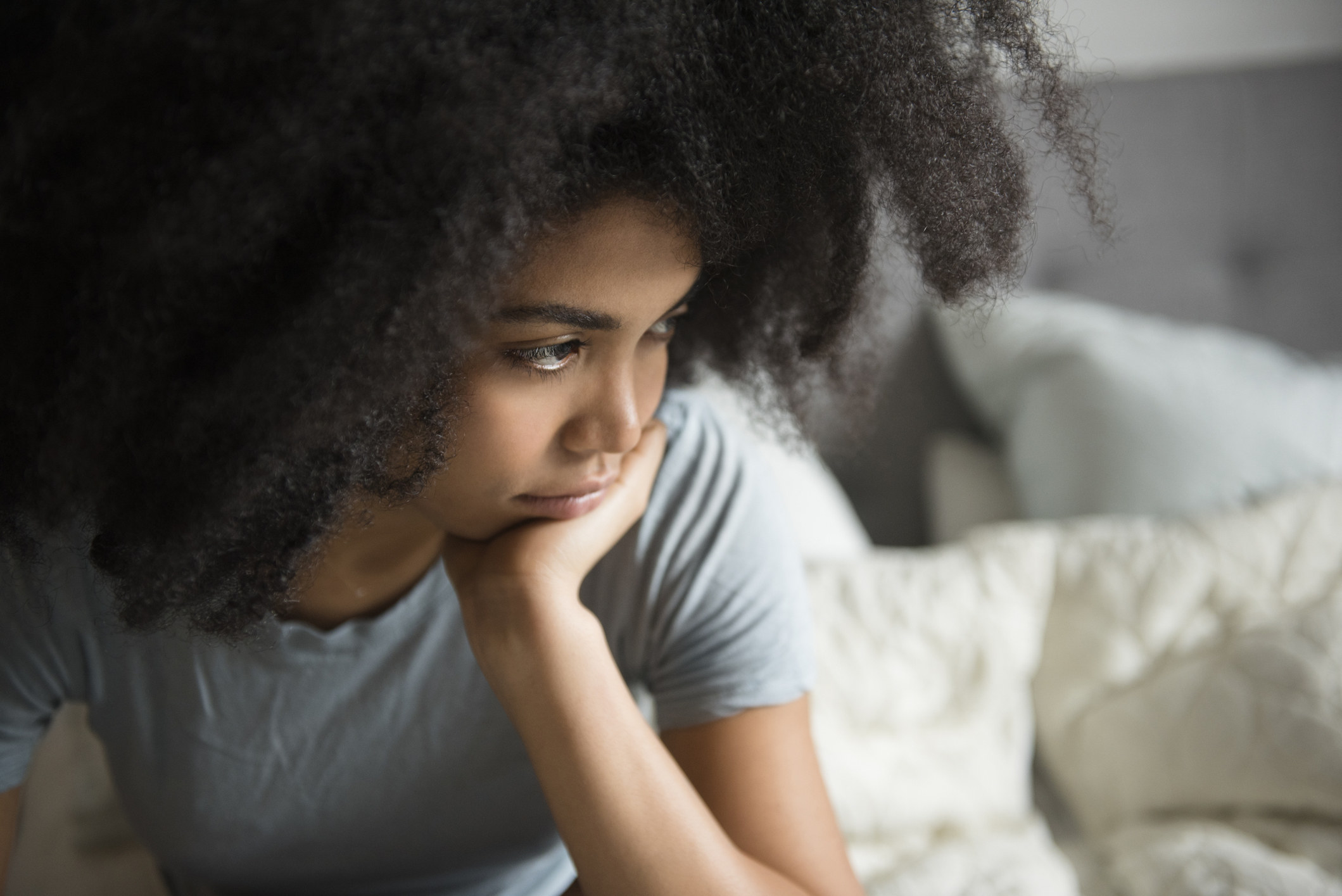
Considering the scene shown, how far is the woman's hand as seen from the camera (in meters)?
0.64

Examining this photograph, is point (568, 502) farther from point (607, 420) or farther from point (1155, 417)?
point (1155, 417)

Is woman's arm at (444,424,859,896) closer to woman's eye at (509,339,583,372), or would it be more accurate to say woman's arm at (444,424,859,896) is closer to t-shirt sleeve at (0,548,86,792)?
woman's eye at (509,339,583,372)

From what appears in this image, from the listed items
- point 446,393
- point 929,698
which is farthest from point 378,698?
point 929,698

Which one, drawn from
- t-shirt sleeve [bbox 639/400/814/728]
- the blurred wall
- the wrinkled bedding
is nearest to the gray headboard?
the blurred wall

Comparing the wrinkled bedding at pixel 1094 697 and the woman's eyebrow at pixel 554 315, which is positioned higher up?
the woman's eyebrow at pixel 554 315

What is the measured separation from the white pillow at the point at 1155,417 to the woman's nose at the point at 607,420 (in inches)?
26.0

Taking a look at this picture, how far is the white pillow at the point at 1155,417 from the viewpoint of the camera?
1178 mm

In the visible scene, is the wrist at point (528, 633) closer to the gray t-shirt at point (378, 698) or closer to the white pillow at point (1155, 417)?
the gray t-shirt at point (378, 698)

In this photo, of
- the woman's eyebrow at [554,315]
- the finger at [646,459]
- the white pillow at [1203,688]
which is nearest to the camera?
the woman's eyebrow at [554,315]

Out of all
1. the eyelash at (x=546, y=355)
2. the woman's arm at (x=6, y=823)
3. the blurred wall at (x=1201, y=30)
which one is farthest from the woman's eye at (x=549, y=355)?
the blurred wall at (x=1201, y=30)

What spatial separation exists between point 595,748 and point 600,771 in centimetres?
2

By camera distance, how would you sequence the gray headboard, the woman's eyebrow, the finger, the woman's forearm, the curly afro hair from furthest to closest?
1. the gray headboard
2. the finger
3. the woman's forearm
4. the woman's eyebrow
5. the curly afro hair

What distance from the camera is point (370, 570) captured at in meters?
0.71

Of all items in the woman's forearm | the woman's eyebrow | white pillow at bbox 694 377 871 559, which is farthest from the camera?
white pillow at bbox 694 377 871 559
